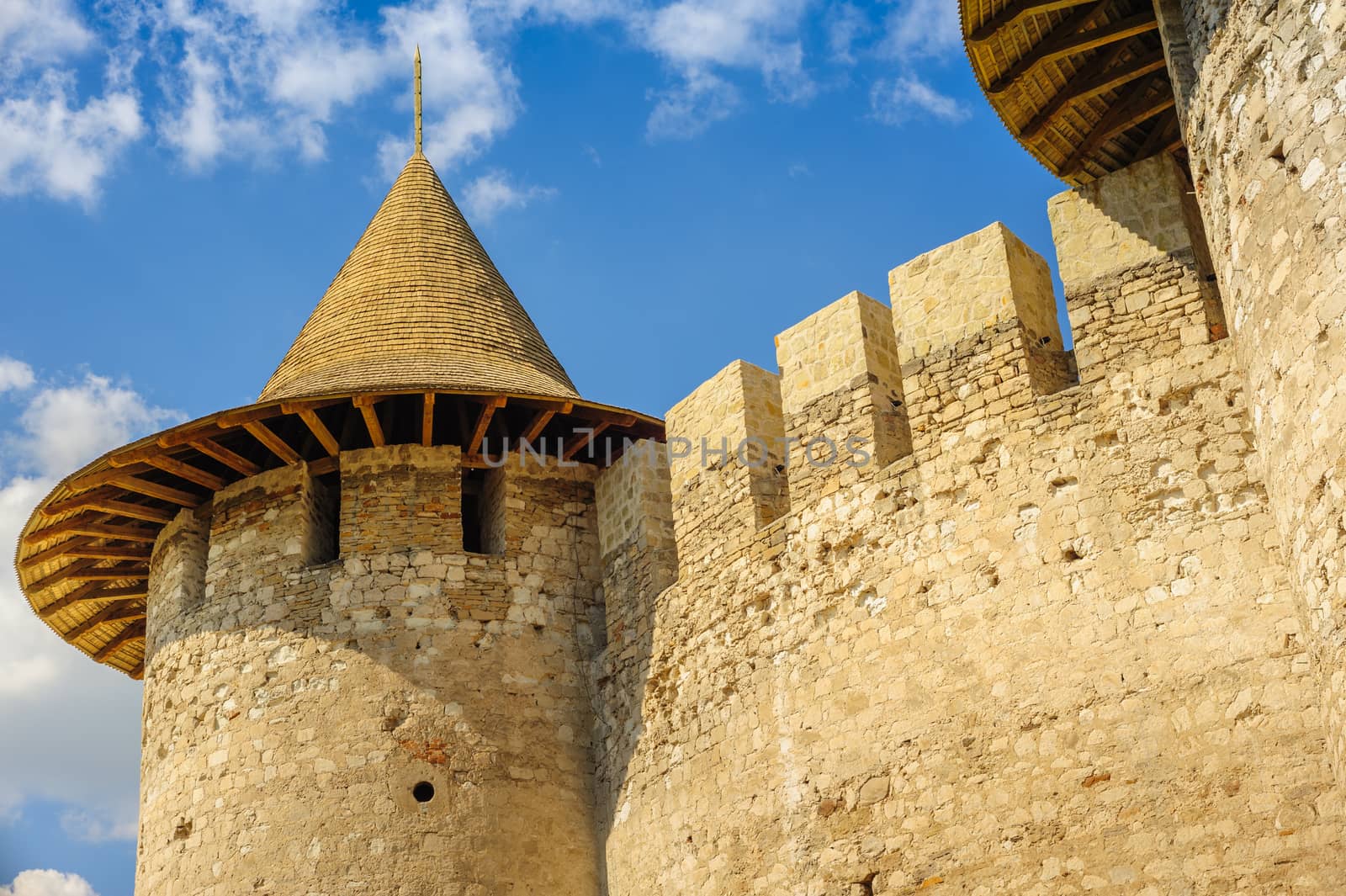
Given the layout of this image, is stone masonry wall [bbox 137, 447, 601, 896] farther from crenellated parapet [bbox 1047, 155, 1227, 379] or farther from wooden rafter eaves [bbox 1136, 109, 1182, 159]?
wooden rafter eaves [bbox 1136, 109, 1182, 159]

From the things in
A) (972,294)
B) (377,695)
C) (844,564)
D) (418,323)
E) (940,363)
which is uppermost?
(418,323)

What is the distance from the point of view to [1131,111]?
9.09 meters

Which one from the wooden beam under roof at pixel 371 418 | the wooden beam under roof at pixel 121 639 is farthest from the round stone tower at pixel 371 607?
the wooden beam under roof at pixel 121 639

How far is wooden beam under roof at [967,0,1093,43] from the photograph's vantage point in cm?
865

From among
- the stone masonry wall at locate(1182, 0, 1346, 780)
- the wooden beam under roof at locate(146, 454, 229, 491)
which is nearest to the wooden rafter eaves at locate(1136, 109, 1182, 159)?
the stone masonry wall at locate(1182, 0, 1346, 780)

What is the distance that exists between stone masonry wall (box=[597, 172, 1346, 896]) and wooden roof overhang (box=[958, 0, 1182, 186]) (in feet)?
1.25

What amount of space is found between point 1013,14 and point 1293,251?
8.60 ft

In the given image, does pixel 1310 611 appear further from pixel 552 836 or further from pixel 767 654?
pixel 552 836

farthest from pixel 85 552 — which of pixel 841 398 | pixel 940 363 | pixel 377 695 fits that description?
pixel 940 363

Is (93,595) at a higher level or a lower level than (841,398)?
higher

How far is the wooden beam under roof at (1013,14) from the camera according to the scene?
8648 millimetres

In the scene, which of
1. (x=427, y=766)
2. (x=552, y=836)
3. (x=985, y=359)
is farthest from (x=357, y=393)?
(x=985, y=359)

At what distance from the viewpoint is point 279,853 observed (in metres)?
10.2

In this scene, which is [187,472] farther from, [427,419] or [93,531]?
[427,419]
